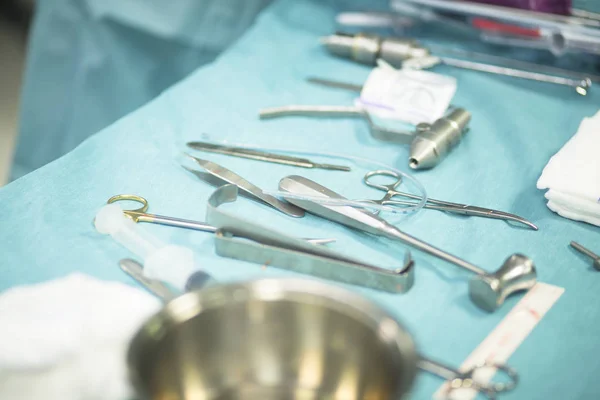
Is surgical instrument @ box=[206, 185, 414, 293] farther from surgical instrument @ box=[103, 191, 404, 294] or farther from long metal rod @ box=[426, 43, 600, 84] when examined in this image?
long metal rod @ box=[426, 43, 600, 84]

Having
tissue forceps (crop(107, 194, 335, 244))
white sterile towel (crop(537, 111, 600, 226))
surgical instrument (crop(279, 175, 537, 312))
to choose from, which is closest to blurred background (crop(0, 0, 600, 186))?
white sterile towel (crop(537, 111, 600, 226))

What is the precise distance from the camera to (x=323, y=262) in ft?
2.62

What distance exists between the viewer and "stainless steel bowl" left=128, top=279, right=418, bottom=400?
1.96 ft

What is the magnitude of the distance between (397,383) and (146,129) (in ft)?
2.21

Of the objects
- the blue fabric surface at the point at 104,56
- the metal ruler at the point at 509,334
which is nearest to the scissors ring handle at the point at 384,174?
the metal ruler at the point at 509,334

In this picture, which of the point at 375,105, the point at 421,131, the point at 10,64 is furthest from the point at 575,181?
the point at 10,64

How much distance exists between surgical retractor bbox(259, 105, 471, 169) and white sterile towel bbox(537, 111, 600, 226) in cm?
14

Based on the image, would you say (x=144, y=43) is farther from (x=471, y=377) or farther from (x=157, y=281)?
(x=471, y=377)

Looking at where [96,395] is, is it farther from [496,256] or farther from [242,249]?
[496,256]

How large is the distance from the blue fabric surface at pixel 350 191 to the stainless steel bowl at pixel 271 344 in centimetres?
9

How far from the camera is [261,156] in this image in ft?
3.42

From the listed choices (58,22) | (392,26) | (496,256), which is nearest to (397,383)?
(496,256)

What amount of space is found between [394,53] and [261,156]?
0.39 meters

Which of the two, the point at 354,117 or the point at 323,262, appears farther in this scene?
the point at 354,117
